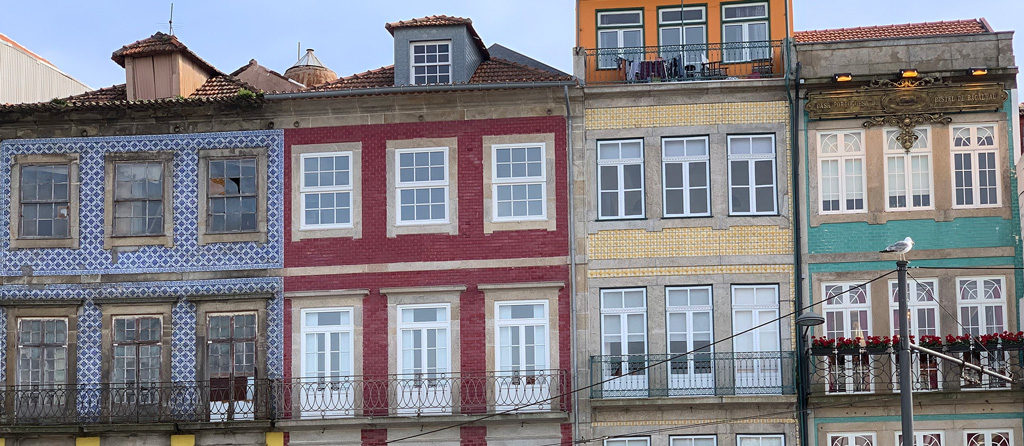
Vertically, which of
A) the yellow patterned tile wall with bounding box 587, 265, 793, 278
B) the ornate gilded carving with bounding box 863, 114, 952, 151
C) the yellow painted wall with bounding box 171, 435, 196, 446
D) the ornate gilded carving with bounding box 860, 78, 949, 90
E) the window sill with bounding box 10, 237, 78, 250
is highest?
the ornate gilded carving with bounding box 860, 78, 949, 90

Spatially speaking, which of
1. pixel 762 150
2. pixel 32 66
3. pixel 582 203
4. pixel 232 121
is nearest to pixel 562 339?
pixel 582 203

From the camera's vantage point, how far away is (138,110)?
3023 cm

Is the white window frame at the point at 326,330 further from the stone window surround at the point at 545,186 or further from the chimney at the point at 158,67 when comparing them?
the chimney at the point at 158,67

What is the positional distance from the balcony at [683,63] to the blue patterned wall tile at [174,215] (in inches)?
218

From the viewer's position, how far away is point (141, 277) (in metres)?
29.8

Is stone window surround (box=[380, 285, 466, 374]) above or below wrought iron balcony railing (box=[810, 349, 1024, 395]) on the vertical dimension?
above

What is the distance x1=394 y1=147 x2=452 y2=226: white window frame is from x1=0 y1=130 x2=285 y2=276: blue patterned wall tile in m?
1.93

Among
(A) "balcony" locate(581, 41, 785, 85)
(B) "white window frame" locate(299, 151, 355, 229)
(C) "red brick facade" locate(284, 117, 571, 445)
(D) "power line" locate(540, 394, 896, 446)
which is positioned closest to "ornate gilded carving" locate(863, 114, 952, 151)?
A: (A) "balcony" locate(581, 41, 785, 85)

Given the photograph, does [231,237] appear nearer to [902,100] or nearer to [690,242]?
[690,242]

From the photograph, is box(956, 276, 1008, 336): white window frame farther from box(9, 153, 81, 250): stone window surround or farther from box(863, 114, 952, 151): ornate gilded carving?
box(9, 153, 81, 250): stone window surround

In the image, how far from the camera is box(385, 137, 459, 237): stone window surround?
96.2ft

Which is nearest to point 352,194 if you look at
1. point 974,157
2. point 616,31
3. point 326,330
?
point 326,330

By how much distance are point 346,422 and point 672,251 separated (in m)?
5.89

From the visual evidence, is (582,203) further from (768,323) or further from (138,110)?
(138,110)
